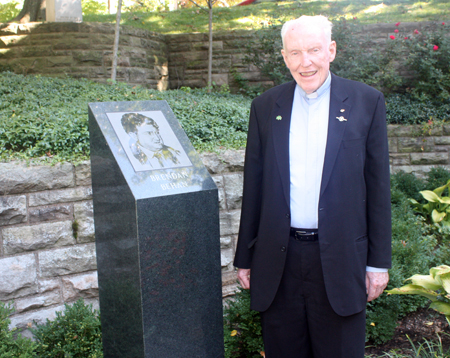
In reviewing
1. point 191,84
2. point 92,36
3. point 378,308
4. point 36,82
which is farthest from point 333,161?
point 191,84

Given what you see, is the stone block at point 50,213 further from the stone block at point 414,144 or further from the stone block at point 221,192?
the stone block at point 414,144

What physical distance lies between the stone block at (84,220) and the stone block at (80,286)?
29 cm

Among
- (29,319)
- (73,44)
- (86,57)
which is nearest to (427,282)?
(29,319)

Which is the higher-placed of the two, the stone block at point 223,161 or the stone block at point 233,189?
the stone block at point 223,161

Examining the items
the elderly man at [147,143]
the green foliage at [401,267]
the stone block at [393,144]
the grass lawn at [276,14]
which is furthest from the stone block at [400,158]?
the elderly man at [147,143]

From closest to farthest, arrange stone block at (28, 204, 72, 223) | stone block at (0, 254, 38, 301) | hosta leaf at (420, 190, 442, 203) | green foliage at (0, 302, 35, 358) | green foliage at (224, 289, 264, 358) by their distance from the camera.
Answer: green foliage at (0, 302, 35, 358) → green foliage at (224, 289, 264, 358) → stone block at (0, 254, 38, 301) → stone block at (28, 204, 72, 223) → hosta leaf at (420, 190, 442, 203)

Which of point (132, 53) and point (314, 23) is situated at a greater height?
point (132, 53)

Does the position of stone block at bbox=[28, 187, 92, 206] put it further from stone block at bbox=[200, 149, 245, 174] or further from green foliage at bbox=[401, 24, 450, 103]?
green foliage at bbox=[401, 24, 450, 103]

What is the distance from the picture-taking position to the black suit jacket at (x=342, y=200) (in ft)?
6.47

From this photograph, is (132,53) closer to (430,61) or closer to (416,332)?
(430,61)

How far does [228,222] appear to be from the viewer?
397 centimetres

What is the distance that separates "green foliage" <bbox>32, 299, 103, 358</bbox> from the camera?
269cm

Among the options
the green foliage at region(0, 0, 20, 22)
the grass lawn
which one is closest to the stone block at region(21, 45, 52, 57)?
the grass lawn

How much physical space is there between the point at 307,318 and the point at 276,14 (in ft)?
25.3
